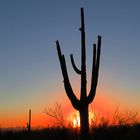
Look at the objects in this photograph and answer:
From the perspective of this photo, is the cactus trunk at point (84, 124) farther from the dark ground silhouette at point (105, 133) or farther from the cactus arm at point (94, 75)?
the dark ground silhouette at point (105, 133)

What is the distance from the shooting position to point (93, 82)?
15266 mm

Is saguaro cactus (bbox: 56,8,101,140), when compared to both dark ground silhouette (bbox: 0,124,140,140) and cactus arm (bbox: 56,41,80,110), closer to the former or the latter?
cactus arm (bbox: 56,41,80,110)

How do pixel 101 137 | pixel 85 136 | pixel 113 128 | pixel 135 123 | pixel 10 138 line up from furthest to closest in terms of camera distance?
pixel 10 138 → pixel 135 123 → pixel 113 128 → pixel 101 137 → pixel 85 136

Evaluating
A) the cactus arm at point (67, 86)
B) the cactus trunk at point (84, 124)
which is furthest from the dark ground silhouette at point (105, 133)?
the cactus arm at point (67, 86)

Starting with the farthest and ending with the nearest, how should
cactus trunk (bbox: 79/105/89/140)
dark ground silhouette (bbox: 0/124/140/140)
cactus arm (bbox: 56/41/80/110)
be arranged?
dark ground silhouette (bbox: 0/124/140/140) → cactus arm (bbox: 56/41/80/110) → cactus trunk (bbox: 79/105/89/140)

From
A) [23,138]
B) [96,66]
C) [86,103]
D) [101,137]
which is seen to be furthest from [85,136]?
[23,138]

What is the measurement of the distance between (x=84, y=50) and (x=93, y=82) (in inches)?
51.0

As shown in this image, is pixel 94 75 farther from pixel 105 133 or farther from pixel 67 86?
pixel 105 133

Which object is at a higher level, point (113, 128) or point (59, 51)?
point (59, 51)

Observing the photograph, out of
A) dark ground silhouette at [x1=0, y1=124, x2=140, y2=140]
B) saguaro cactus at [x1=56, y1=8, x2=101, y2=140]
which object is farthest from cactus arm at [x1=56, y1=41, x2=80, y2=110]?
dark ground silhouette at [x1=0, y1=124, x2=140, y2=140]

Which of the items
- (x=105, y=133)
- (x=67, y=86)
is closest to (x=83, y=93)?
(x=67, y=86)

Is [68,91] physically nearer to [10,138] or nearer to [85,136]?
[85,136]

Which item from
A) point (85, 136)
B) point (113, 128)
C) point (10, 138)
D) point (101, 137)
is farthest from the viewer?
point (10, 138)

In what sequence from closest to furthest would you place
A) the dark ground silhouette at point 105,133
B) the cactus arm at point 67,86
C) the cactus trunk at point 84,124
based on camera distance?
the cactus trunk at point 84,124 < the cactus arm at point 67,86 < the dark ground silhouette at point 105,133
